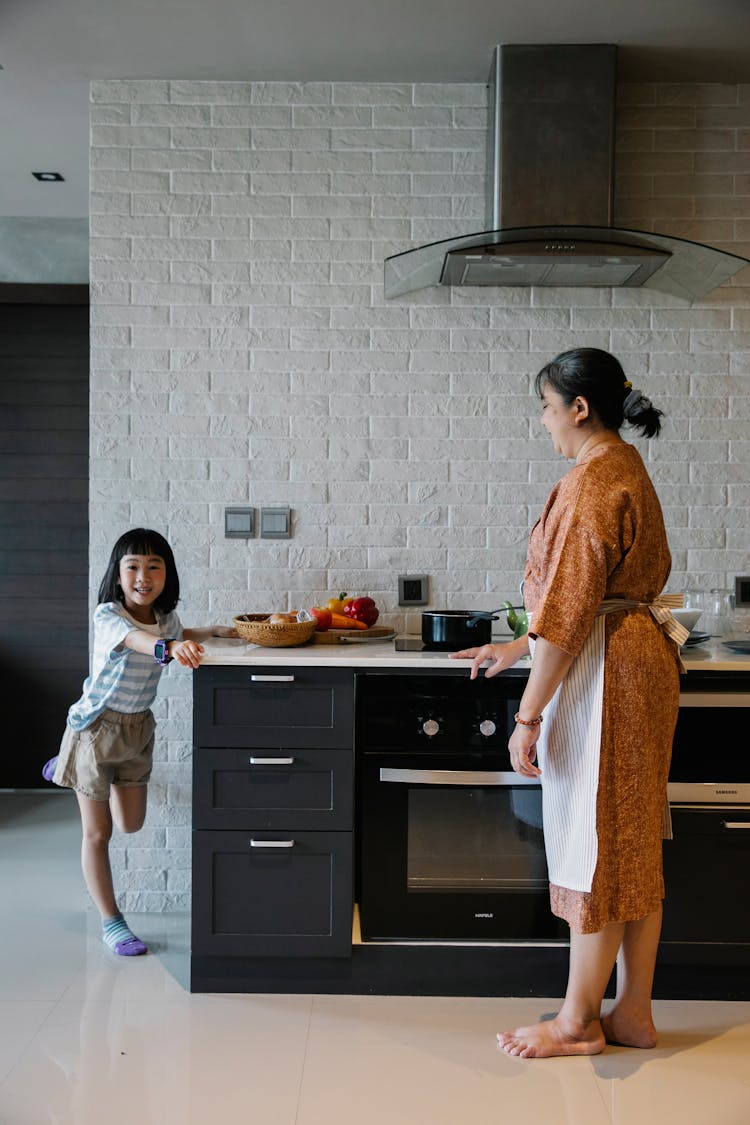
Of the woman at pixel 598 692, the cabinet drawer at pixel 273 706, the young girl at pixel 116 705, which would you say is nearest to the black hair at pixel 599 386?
the woman at pixel 598 692

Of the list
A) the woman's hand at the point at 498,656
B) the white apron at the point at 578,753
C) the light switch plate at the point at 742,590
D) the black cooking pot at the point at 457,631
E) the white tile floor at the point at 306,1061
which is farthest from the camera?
the light switch plate at the point at 742,590

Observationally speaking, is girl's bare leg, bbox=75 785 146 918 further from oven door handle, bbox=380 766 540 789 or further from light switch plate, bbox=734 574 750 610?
light switch plate, bbox=734 574 750 610

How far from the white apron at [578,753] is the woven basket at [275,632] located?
77cm

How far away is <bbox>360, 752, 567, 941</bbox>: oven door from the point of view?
2475 mm

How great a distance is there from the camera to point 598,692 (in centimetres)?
208

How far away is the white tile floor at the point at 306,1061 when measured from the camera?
1.97 meters

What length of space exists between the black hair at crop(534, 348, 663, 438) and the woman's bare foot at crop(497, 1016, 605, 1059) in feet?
4.40

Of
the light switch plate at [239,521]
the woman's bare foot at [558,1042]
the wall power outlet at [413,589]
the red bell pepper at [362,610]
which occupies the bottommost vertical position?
the woman's bare foot at [558,1042]

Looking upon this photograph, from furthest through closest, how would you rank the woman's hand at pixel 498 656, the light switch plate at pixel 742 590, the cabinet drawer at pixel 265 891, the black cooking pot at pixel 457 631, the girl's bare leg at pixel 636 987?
the light switch plate at pixel 742 590 < the black cooking pot at pixel 457 631 < the cabinet drawer at pixel 265 891 < the woman's hand at pixel 498 656 < the girl's bare leg at pixel 636 987

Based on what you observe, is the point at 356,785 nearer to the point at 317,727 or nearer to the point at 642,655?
the point at 317,727

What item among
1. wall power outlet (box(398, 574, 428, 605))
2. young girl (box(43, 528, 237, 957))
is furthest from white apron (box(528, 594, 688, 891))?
young girl (box(43, 528, 237, 957))

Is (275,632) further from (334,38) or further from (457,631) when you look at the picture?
(334,38)

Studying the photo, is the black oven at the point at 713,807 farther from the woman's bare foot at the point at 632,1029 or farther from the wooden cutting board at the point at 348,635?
the wooden cutting board at the point at 348,635

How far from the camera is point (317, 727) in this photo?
98.2 inches
